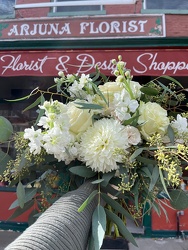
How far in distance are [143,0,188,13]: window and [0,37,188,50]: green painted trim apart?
4.08ft

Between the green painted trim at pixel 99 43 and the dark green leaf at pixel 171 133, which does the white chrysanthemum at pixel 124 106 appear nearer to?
the dark green leaf at pixel 171 133

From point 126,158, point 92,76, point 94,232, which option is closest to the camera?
point 94,232

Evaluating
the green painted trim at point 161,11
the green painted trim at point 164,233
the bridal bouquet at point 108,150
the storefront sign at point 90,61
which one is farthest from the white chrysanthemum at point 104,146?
the green painted trim at point 161,11

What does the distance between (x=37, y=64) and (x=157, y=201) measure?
3.27m

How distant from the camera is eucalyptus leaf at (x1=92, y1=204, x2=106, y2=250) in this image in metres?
0.72

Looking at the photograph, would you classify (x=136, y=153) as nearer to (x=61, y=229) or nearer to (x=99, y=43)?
(x=61, y=229)

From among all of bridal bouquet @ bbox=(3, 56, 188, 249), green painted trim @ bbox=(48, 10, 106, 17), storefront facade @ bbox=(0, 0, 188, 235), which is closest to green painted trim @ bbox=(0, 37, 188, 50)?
storefront facade @ bbox=(0, 0, 188, 235)

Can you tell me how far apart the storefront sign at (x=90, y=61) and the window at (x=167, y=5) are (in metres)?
1.81

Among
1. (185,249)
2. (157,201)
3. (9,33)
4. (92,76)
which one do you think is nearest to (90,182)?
(157,201)

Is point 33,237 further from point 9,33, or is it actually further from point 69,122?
point 9,33

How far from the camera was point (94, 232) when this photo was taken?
2.47ft

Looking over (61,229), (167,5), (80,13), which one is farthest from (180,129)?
(167,5)

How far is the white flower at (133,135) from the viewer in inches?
36.6

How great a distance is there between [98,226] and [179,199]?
0.37 metres
